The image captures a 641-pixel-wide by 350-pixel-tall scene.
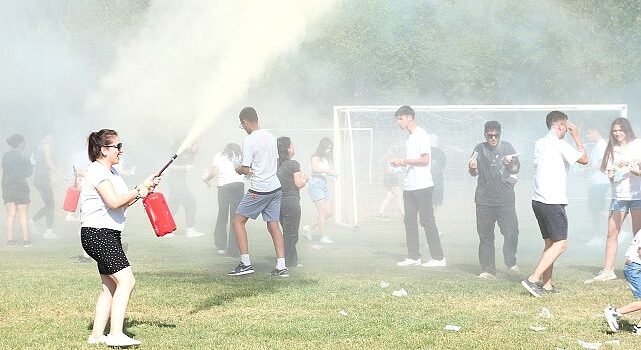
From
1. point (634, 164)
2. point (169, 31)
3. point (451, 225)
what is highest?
point (169, 31)

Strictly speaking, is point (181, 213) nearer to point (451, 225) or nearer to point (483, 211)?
point (451, 225)

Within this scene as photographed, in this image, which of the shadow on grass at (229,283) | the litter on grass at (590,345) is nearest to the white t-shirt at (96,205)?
the shadow on grass at (229,283)

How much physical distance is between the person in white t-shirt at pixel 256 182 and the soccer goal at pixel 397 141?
10998 mm

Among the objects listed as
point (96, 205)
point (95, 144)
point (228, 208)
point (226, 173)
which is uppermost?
point (95, 144)

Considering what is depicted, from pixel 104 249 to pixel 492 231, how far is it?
20.9 feet

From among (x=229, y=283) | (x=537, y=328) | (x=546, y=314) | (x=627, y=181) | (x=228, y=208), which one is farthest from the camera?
(x=228, y=208)

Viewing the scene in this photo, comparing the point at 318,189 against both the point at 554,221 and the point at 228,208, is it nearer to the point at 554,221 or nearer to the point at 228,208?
the point at 228,208

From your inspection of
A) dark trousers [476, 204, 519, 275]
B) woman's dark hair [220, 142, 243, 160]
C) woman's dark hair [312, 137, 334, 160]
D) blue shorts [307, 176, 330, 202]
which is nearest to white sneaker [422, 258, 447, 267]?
dark trousers [476, 204, 519, 275]

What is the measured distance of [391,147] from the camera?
25688mm

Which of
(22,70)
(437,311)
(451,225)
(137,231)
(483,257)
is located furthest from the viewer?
(22,70)

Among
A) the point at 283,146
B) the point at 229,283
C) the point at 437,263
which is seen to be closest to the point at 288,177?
the point at 283,146

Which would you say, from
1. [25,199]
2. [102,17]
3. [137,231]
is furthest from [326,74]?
[25,199]

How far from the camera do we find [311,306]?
927 cm

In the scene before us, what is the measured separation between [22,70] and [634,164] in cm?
2786
